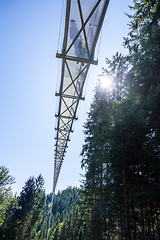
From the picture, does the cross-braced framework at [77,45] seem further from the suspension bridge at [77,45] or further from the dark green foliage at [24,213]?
A: the dark green foliage at [24,213]

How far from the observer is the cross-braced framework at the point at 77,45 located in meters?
5.37

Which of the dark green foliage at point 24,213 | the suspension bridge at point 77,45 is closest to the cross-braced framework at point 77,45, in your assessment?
the suspension bridge at point 77,45

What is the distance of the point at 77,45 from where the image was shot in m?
6.44

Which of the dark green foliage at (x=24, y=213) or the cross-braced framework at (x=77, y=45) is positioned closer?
the cross-braced framework at (x=77, y=45)

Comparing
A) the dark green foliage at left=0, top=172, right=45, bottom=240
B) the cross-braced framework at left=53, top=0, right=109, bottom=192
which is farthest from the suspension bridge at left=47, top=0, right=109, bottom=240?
the dark green foliage at left=0, top=172, right=45, bottom=240

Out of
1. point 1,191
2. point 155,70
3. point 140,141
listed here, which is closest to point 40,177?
point 1,191

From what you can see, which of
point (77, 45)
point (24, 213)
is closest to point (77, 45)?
point (77, 45)

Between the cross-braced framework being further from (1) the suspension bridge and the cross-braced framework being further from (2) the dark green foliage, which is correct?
(2) the dark green foliage

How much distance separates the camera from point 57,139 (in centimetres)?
1468

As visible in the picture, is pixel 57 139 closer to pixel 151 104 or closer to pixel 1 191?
pixel 1 191

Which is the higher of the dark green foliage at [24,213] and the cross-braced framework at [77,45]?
the cross-braced framework at [77,45]

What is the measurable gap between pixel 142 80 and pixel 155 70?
0.97 meters

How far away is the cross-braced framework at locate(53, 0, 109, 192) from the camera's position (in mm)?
5371

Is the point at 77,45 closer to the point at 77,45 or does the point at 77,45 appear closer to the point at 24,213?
the point at 77,45
